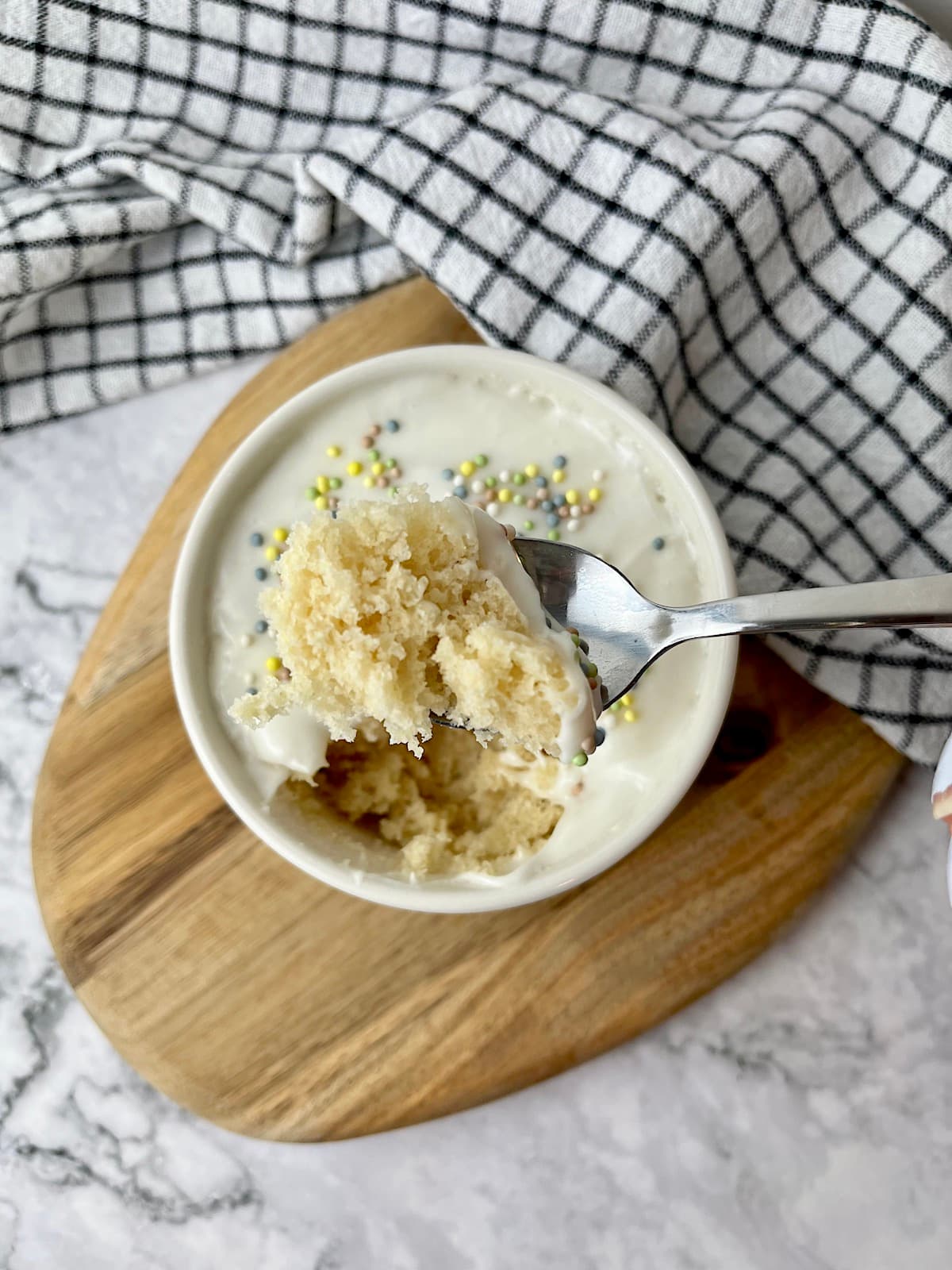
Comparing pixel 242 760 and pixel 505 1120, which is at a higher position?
pixel 242 760

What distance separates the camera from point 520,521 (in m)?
1.14

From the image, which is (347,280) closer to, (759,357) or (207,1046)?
(759,357)

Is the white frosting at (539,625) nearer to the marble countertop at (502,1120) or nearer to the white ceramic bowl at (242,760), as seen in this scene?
the white ceramic bowl at (242,760)

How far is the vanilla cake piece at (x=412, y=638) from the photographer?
0.91 meters

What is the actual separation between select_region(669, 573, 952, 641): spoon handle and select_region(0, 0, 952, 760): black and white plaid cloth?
0.29 m

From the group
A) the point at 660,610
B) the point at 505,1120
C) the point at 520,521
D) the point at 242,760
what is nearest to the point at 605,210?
the point at 520,521

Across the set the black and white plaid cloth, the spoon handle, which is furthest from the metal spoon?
the black and white plaid cloth

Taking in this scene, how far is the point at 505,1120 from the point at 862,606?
0.79m

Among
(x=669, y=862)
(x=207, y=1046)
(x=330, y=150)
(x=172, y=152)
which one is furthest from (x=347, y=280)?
(x=207, y=1046)

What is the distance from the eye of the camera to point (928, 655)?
1.20 m

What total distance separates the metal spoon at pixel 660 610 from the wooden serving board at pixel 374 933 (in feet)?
0.87

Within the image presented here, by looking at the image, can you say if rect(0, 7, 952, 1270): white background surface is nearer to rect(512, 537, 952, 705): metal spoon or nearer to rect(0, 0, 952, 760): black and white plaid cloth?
rect(0, 0, 952, 760): black and white plaid cloth

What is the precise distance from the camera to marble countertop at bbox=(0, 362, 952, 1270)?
1.27m

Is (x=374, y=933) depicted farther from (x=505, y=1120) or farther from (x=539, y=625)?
(x=539, y=625)
